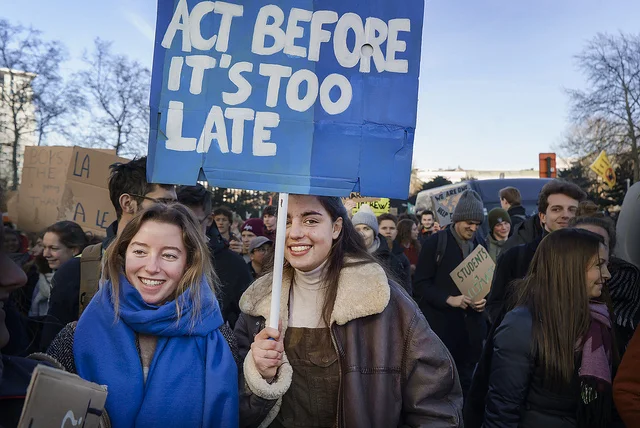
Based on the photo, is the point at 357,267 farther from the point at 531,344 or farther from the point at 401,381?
the point at 531,344

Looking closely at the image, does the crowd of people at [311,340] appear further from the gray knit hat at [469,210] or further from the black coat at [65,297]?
the gray knit hat at [469,210]

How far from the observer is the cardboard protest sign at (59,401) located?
1204mm

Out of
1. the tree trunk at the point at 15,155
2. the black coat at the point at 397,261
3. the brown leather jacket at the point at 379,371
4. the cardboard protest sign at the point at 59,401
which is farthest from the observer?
the tree trunk at the point at 15,155

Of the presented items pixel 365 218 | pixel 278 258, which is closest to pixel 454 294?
pixel 365 218

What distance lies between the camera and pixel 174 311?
7.27ft

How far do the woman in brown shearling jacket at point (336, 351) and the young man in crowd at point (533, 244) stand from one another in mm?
1919

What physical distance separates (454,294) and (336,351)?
316 cm

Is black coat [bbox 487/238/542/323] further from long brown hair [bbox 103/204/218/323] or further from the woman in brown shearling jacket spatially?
long brown hair [bbox 103/204/218/323]

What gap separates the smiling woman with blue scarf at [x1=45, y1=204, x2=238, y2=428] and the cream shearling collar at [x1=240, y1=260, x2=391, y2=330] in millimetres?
177

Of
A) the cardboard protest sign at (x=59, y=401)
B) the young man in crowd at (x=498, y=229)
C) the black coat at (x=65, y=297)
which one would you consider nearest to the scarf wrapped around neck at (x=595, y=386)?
the cardboard protest sign at (x=59, y=401)

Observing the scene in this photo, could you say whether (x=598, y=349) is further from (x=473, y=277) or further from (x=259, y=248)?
(x=259, y=248)

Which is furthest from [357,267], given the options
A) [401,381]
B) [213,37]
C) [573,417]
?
[573,417]

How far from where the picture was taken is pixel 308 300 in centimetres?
246

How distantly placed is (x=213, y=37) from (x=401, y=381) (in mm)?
1440
